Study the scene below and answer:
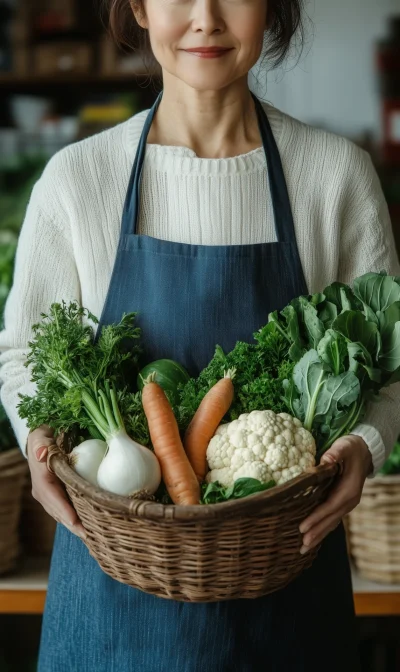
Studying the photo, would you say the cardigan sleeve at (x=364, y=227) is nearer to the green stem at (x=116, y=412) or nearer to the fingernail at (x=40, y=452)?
the green stem at (x=116, y=412)

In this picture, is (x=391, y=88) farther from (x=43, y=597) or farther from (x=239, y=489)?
(x=239, y=489)

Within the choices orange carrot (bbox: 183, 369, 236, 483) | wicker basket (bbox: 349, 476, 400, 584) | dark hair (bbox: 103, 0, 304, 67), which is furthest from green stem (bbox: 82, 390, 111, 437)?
wicker basket (bbox: 349, 476, 400, 584)

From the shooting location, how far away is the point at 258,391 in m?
1.31

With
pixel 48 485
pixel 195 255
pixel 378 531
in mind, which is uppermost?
pixel 195 255

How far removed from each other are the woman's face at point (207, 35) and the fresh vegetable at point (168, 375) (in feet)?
1.46

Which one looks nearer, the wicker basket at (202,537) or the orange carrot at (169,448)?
the wicker basket at (202,537)

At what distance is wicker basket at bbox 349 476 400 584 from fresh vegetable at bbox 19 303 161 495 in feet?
2.63

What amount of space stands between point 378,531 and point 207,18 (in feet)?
4.00

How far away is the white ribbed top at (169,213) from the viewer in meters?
1.47

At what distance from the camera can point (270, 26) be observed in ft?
5.18

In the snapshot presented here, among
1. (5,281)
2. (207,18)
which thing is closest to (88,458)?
(207,18)

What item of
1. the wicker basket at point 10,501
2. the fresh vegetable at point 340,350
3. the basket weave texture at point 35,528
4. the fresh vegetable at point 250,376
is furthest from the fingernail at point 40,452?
the basket weave texture at point 35,528

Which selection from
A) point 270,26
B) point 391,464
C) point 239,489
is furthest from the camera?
point 391,464

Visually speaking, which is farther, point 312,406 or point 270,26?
point 270,26
